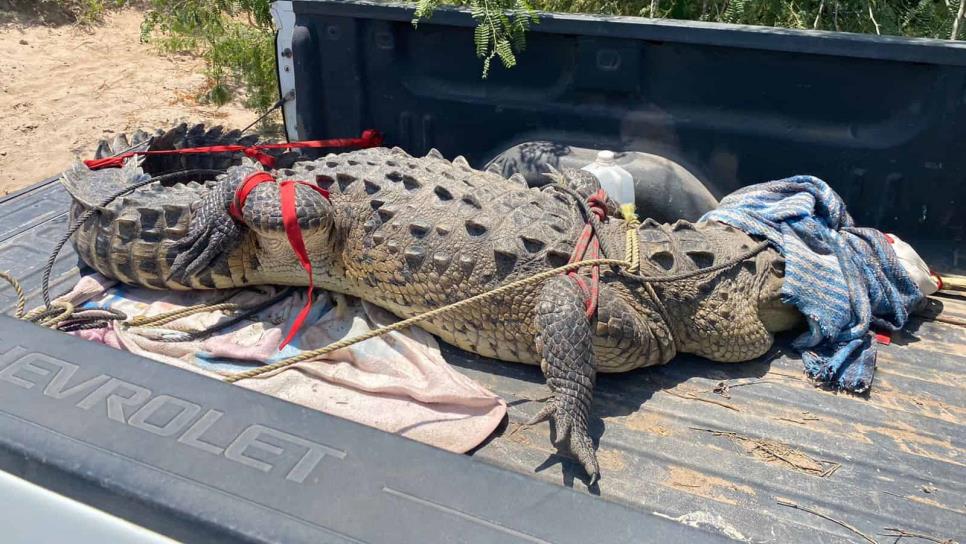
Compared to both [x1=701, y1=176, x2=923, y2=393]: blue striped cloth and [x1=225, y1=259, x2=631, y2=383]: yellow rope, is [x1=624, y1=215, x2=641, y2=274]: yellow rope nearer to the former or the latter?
[x1=225, y1=259, x2=631, y2=383]: yellow rope

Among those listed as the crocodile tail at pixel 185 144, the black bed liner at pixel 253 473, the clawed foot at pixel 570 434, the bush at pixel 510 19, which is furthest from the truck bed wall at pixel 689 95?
the black bed liner at pixel 253 473

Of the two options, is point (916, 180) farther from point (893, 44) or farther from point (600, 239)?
point (600, 239)

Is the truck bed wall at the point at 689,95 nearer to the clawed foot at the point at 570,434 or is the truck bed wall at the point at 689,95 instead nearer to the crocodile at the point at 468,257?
the crocodile at the point at 468,257

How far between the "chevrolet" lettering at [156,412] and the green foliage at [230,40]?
4603 mm

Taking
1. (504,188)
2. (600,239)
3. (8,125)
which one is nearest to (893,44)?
(600,239)

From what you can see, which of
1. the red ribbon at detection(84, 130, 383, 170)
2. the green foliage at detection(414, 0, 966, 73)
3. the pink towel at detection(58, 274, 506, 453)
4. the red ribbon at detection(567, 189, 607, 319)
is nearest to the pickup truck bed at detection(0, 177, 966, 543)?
the pink towel at detection(58, 274, 506, 453)

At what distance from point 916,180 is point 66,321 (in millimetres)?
3125

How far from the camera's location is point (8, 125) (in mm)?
5883

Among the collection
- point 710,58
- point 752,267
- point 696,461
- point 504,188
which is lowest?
point 696,461

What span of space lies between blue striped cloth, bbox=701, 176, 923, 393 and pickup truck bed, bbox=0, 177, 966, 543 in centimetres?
9

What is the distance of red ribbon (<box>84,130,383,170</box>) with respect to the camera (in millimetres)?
2986

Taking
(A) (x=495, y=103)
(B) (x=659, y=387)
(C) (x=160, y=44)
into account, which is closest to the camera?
(B) (x=659, y=387)

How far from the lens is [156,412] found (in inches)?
41.8

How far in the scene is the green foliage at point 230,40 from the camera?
5.63 m
